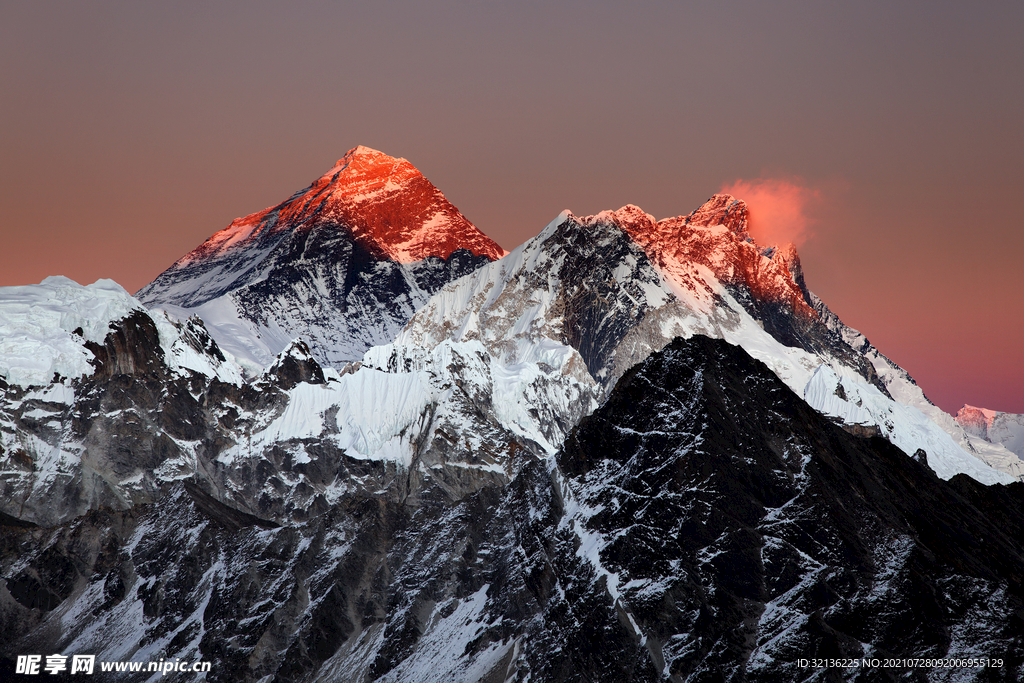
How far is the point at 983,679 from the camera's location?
459ft

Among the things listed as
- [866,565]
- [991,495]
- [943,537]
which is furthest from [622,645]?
[991,495]

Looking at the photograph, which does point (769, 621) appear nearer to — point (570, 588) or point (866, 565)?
point (866, 565)

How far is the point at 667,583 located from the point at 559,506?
31481mm

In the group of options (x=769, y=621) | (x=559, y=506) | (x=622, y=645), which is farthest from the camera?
(x=559, y=506)

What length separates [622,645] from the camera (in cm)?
16038

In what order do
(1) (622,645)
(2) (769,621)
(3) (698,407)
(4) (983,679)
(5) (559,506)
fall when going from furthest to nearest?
(5) (559,506), (3) (698,407), (1) (622,645), (2) (769,621), (4) (983,679)

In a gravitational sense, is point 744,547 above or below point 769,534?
below

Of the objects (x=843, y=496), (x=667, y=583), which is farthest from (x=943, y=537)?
(x=667, y=583)

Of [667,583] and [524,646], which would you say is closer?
[667,583]

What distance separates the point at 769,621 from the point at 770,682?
8398mm

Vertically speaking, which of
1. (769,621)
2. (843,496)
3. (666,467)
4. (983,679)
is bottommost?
(983,679)

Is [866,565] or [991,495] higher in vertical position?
[991,495]

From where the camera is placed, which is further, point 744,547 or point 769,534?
point 769,534

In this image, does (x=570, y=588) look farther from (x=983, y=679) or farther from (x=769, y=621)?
(x=983, y=679)
